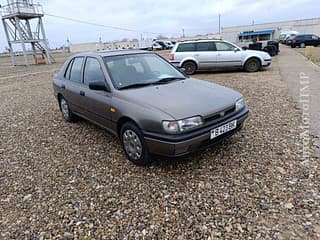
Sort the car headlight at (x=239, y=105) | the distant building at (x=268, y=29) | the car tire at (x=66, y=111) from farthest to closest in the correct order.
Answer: the distant building at (x=268, y=29), the car tire at (x=66, y=111), the car headlight at (x=239, y=105)

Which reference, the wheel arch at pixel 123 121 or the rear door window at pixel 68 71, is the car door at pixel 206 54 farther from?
the wheel arch at pixel 123 121

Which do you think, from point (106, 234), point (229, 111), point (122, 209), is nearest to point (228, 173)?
point (229, 111)

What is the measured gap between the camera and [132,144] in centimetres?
314

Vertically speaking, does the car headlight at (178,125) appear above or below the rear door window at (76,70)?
below

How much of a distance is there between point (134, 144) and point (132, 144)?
0.04 metres

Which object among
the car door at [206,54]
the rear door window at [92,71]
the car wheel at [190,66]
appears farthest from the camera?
the car wheel at [190,66]

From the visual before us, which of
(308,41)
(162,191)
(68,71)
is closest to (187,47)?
(68,71)

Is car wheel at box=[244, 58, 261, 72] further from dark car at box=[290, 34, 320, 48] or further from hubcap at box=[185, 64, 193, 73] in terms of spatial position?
dark car at box=[290, 34, 320, 48]

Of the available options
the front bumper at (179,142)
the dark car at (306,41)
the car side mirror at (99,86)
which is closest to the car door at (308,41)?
the dark car at (306,41)

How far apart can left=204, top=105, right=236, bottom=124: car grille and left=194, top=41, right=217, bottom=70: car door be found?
8.00 metres

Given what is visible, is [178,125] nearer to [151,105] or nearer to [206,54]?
[151,105]

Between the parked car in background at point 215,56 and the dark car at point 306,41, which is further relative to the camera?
the dark car at point 306,41

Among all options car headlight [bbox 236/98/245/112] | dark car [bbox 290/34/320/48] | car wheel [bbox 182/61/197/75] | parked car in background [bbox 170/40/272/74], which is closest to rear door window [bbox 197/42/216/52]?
parked car in background [bbox 170/40/272/74]

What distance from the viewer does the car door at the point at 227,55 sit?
34.4 feet
